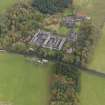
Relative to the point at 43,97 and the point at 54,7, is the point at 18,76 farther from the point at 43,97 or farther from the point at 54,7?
the point at 54,7

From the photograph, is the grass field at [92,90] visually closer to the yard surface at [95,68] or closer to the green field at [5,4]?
the yard surface at [95,68]

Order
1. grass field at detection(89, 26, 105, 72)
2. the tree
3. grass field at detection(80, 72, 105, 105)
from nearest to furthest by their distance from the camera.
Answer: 1. grass field at detection(80, 72, 105, 105)
2. grass field at detection(89, 26, 105, 72)
3. the tree

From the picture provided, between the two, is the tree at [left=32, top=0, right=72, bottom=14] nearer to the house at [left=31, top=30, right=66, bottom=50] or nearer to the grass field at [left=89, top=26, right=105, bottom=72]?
the house at [left=31, top=30, right=66, bottom=50]

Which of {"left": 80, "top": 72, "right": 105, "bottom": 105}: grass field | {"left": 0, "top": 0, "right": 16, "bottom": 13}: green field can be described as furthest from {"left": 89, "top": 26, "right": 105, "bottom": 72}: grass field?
{"left": 0, "top": 0, "right": 16, "bottom": 13}: green field

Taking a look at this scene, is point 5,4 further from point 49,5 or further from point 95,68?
point 95,68

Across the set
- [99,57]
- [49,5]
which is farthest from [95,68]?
[49,5]

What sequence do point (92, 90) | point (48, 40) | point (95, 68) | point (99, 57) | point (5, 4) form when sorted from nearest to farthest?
1. point (92, 90)
2. point (95, 68)
3. point (99, 57)
4. point (48, 40)
5. point (5, 4)
